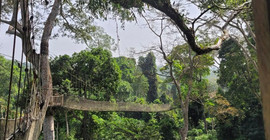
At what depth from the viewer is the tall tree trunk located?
38 cm

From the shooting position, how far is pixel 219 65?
8.65 metres

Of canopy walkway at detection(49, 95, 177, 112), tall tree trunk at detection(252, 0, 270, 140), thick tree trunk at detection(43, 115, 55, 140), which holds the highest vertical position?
tall tree trunk at detection(252, 0, 270, 140)

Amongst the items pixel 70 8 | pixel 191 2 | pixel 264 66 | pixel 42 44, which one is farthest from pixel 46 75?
pixel 264 66

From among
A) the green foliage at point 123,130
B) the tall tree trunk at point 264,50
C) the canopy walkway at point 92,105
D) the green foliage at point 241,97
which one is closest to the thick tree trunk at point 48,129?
the canopy walkway at point 92,105

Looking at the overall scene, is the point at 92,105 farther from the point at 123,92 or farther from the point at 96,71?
the point at 123,92

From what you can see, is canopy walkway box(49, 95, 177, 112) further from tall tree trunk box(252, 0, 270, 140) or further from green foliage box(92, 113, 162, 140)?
tall tree trunk box(252, 0, 270, 140)

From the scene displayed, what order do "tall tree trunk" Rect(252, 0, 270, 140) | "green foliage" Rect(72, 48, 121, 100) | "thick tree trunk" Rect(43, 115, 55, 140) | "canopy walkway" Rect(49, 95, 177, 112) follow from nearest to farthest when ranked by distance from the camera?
"tall tree trunk" Rect(252, 0, 270, 140) → "thick tree trunk" Rect(43, 115, 55, 140) → "canopy walkway" Rect(49, 95, 177, 112) → "green foliage" Rect(72, 48, 121, 100)

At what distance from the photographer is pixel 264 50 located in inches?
15.3

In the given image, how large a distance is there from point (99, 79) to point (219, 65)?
446 cm

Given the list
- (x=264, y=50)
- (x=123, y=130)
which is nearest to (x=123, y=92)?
(x=123, y=130)

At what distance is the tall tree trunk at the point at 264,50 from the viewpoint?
0.38m

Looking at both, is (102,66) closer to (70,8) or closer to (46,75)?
(70,8)

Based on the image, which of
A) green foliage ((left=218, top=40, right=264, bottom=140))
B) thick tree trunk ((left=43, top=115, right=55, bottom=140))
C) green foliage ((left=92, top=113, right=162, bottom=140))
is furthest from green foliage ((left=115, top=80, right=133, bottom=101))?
thick tree trunk ((left=43, top=115, right=55, bottom=140))

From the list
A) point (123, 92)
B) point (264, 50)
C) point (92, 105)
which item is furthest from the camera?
point (123, 92)
